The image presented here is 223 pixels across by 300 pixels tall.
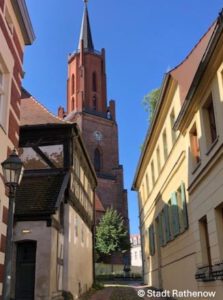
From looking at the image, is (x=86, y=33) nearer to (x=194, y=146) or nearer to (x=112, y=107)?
(x=112, y=107)

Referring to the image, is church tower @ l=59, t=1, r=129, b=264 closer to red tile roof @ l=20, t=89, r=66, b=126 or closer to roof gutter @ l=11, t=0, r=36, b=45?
red tile roof @ l=20, t=89, r=66, b=126

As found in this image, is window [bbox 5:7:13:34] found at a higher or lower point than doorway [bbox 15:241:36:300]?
higher

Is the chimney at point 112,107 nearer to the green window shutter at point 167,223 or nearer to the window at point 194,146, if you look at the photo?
the green window shutter at point 167,223

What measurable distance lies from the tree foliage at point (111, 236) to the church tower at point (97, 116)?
3709 mm

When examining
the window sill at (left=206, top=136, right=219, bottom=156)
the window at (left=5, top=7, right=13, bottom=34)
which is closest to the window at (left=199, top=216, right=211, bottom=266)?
the window sill at (left=206, top=136, right=219, bottom=156)

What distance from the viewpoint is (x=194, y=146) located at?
14086 mm

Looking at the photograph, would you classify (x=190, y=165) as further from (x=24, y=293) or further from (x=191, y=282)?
(x=24, y=293)

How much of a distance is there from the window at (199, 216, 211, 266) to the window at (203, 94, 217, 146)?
7.93 ft

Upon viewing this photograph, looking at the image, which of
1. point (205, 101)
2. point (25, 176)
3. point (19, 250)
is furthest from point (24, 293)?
point (205, 101)

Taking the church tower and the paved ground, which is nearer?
the paved ground

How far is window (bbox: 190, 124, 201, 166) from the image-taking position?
13.8 meters

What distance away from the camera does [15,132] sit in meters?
11.8

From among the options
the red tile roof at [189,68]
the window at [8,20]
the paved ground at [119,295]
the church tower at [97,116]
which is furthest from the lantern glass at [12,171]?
the church tower at [97,116]

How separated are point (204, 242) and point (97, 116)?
5485 centimetres
